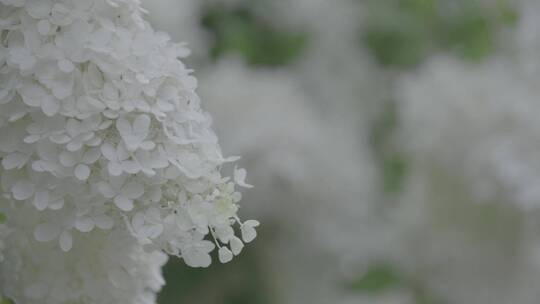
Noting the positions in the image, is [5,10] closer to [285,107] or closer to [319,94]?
[285,107]

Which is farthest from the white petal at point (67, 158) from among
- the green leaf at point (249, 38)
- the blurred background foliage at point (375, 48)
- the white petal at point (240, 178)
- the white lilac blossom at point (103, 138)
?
the green leaf at point (249, 38)

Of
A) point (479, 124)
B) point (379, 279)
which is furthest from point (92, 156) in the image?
point (379, 279)

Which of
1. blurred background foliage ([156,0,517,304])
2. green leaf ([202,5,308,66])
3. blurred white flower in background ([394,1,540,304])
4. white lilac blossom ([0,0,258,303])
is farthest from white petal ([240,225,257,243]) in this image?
green leaf ([202,5,308,66])

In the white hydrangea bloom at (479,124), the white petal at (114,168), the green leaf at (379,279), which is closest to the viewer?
the white petal at (114,168)

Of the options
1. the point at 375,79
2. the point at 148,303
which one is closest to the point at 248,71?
the point at 375,79

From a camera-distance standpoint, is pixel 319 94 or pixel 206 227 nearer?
pixel 206 227

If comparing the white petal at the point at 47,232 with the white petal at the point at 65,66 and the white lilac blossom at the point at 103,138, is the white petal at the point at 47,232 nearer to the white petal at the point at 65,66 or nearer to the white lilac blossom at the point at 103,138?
the white lilac blossom at the point at 103,138
